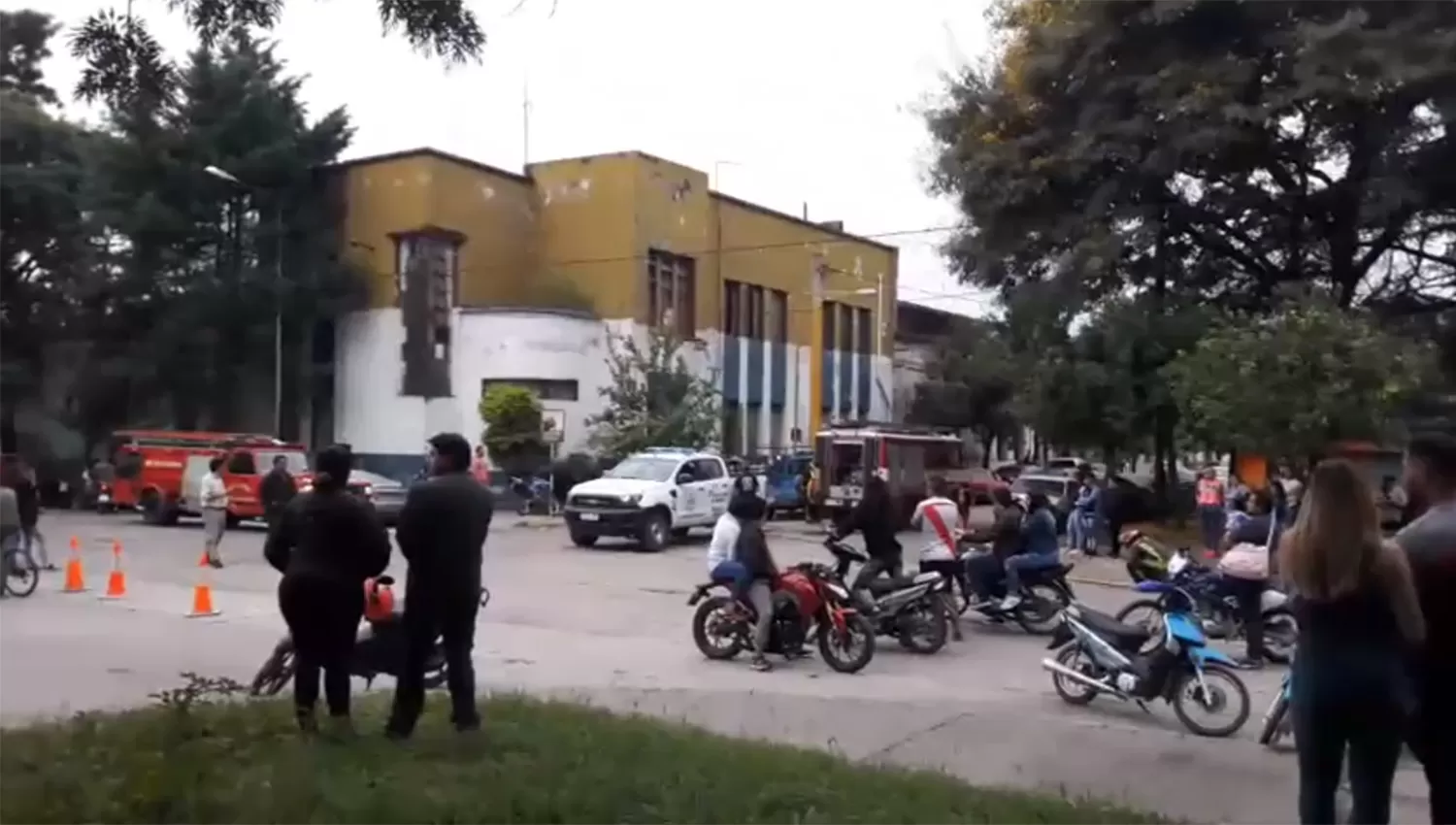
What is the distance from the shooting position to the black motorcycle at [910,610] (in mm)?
14953

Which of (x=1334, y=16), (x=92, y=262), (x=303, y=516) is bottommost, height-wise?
(x=303, y=516)

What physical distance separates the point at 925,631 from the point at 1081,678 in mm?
3257

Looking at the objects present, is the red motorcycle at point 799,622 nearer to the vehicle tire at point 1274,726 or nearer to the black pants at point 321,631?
the vehicle tire at point 1274,726

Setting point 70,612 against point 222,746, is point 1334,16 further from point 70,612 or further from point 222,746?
point 222,746

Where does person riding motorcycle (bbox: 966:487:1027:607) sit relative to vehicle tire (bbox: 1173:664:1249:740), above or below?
Answer: above

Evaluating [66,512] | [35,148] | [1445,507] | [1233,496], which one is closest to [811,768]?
[1445,507]

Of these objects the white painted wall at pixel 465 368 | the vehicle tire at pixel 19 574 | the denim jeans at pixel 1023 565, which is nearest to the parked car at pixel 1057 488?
the white painted wall at pixel 465 368

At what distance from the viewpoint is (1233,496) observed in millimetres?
25188

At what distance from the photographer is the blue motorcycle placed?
11.2 meters

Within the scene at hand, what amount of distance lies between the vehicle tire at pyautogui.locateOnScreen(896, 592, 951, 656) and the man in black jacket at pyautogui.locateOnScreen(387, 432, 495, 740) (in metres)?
7.53

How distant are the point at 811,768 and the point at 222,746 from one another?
2957 mm

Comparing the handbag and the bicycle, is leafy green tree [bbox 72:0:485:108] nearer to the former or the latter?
the handbag

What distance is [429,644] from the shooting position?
815cm

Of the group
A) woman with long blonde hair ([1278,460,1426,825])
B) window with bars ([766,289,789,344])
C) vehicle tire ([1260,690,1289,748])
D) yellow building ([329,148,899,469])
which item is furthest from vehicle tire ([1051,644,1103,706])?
window with bars ([766,289,789,344])
